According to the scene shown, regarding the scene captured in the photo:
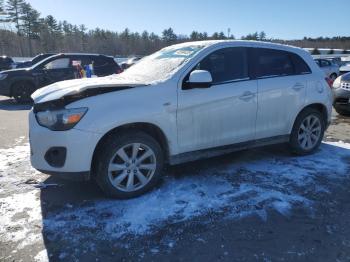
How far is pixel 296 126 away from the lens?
17.8 feet

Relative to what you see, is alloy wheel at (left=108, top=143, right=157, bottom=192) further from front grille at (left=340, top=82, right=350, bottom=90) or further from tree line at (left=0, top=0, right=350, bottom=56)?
tree line at (left=0, top=0, right=350, bottom=56)

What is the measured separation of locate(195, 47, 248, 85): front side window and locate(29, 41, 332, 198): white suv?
1 centimetres

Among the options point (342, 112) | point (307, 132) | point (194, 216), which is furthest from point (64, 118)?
point (342, 112)

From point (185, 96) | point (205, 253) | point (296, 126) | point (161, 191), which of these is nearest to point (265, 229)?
point (205, 253)

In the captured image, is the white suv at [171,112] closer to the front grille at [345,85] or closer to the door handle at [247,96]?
the door handle at [247,96]

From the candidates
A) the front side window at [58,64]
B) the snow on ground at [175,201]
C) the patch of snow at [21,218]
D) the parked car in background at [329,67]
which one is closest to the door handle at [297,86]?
the snow on ground at [175,201]

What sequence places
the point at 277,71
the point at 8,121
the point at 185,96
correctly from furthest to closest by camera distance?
the point at 8,121
the point at 277,71
the point at 185,96

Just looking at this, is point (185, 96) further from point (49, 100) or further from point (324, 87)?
point (324, 87)

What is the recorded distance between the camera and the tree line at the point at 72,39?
71375 millimetres

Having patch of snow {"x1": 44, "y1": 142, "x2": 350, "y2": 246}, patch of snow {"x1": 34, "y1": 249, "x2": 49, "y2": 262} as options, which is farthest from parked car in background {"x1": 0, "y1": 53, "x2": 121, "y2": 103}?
patch of snow {"x1": 34, "y1": 249, "x2": 49, "y2": 262}

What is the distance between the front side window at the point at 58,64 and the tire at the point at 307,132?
902 centimetres

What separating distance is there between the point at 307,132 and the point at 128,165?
3048 millimetres

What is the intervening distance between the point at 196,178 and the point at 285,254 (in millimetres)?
1800

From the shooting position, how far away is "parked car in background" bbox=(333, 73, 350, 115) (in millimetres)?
8773
